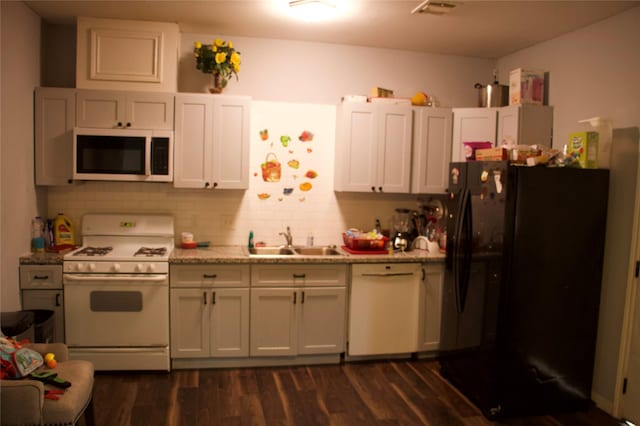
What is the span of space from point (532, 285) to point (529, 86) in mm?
1752

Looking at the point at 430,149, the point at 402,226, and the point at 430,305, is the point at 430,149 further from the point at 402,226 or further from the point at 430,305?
the point at 430,305

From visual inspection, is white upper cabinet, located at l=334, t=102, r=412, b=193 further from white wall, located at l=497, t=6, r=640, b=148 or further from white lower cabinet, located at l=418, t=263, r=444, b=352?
white wall, located at l=497, t=6, r=640, b=148

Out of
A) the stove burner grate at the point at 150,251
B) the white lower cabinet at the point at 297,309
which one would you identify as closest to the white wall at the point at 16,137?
the stove burner grate at the point at 150,251

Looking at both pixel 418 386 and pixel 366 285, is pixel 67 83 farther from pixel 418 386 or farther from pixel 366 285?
pixel 418 386

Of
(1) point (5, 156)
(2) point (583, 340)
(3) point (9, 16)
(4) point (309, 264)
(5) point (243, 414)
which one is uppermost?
(3) point (9, 16)

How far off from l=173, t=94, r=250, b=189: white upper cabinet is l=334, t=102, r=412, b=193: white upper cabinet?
2.74ft

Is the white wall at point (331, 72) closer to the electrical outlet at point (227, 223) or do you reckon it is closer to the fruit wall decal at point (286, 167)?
the fruit wall decal at point (286, 167)

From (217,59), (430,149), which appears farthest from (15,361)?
(430,149)

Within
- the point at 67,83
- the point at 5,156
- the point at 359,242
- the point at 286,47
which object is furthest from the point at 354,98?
the point at 5,156

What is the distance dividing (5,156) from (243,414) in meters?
2.35

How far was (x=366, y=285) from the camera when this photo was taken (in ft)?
12.8

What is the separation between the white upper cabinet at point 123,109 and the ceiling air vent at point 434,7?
1.97 metres

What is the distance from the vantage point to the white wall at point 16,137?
323 centimetres

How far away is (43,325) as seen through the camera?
3188 mm
